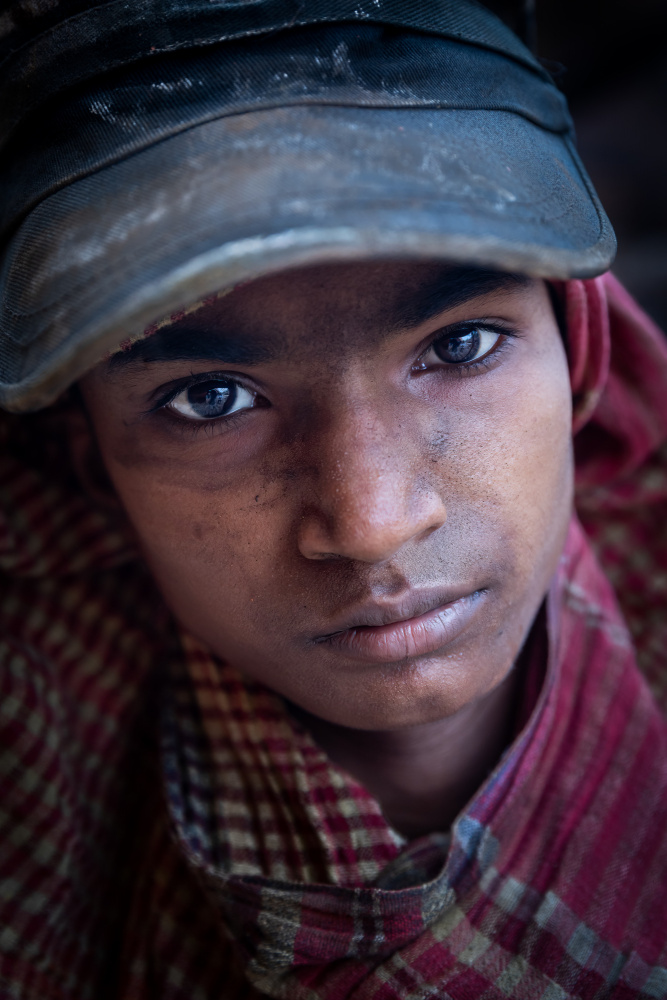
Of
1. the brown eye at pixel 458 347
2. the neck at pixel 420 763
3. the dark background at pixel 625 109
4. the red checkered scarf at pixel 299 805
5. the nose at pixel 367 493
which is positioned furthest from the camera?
the dark background at pixel 625 109

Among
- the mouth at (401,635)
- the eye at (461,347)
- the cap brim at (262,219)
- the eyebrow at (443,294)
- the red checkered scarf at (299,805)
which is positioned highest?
the cap brim at (262,219)

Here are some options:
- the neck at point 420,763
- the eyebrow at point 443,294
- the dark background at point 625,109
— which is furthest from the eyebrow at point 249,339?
the dark background at point 625,109

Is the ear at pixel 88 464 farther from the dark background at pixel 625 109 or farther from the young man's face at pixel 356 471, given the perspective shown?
the dark background at pixel 625 109

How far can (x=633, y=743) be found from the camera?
3.56 ft

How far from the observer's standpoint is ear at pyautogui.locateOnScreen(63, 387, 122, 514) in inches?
40.3

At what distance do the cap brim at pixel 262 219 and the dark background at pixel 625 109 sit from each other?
1297mm

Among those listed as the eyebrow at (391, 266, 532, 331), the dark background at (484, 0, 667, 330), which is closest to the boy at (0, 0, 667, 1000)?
the eyebrow at (391, 266, 532, 331)

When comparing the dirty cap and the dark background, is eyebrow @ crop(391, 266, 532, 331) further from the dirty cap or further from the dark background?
the dark background

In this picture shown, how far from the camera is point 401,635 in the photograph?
2.48 feet

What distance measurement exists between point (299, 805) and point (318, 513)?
0.47 metres

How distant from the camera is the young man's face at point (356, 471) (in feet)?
2.21

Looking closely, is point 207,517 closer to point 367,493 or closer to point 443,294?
point 367,493

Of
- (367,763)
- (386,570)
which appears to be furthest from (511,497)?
(367,763)

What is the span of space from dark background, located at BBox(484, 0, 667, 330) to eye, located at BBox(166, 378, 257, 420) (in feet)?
4.37
